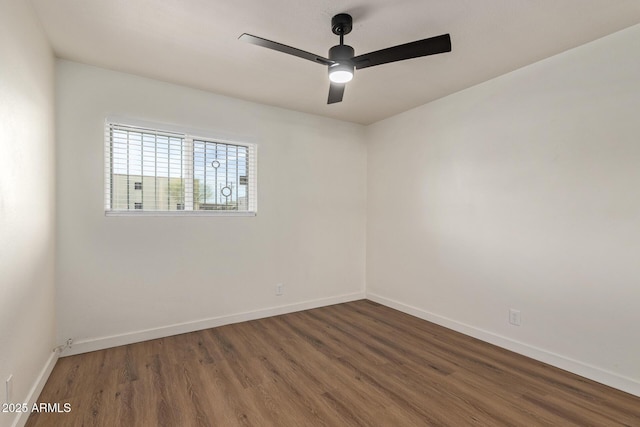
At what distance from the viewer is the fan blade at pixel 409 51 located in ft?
5.91

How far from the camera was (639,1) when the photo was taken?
1912mm

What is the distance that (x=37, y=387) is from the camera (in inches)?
79.9

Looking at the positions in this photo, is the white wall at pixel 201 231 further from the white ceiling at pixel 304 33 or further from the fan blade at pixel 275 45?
the fan blade at pixel 275 45

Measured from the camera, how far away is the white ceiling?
1956mm

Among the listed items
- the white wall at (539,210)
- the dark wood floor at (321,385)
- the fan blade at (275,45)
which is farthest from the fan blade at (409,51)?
the dark wood floor at (321,385)

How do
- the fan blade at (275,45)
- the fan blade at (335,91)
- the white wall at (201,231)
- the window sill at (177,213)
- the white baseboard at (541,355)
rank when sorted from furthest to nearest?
the window sill at (177,213) < the white wall at (201,231) < the fan blade at (335,91) < the white baseboard at (541,355) < the fan blade at (275,45)

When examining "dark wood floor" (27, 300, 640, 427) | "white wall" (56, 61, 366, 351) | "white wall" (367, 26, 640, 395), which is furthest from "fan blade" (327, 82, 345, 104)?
"dark wood floor" (27, 300, 640, 427)

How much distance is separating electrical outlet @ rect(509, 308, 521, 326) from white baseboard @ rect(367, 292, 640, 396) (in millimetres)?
167

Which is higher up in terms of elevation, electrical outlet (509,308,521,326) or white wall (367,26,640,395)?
white wall (367,26,640,395)

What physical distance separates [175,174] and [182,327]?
157 cm

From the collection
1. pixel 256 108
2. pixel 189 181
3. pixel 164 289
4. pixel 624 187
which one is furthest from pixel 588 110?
pixel 164 289

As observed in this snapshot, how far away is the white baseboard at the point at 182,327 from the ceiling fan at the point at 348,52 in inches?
106

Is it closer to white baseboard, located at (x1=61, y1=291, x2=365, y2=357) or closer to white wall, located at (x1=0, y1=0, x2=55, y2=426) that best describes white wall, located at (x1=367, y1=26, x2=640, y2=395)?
white baseboard, located at (x1=61, y1=291, x2=365, y2=357)

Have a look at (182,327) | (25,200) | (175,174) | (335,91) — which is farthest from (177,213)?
(335,91)
